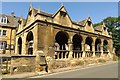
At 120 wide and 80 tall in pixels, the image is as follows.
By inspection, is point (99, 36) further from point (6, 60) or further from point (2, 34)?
point (2, 34)

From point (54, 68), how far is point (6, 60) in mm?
5731

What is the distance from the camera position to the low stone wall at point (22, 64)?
14047 millimetres

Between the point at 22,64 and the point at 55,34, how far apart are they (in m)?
6.25

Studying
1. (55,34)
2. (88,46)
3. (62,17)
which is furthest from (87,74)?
(88,46)

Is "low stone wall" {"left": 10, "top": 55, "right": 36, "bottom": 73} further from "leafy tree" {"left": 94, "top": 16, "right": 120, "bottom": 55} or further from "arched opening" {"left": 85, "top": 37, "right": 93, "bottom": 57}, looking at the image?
"leafy tree" {"left": 94, "top": 16, "right": 120, "bottom": 55}

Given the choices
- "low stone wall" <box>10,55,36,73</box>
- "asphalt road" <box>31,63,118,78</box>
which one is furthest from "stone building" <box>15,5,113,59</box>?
"asphalt road" <box>31,63,118,78</box>

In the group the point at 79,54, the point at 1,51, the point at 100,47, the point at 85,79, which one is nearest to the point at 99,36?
the point at 100,47

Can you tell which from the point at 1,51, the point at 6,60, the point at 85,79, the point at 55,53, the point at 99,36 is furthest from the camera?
the point at 1,51

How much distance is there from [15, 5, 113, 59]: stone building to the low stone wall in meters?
1.64

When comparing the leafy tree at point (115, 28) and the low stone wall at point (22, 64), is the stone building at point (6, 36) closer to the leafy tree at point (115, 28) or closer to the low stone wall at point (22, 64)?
the low stone wall at point (22, 64)

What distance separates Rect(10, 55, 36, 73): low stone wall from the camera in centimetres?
1405

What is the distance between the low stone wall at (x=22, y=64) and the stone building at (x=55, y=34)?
1639 mm

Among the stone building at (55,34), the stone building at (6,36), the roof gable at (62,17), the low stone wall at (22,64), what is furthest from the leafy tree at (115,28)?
the low stone wall at (22,64)

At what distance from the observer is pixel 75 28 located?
2167 cm
